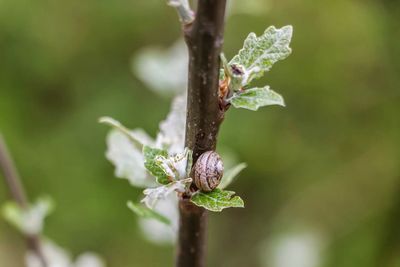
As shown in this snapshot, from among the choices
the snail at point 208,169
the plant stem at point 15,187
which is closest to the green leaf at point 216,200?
the snail at point 208,169

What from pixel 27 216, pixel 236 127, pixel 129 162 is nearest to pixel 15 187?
pixel 27 216

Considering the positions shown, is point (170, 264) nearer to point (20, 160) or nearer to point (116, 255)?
point (116, 255)

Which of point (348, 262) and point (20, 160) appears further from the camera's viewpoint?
point (20, 160)

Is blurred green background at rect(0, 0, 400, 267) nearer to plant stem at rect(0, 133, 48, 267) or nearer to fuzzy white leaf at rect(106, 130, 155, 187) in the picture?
plant stem at rect(0, 133, 48, 267)

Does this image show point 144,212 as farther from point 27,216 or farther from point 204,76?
point 27,216

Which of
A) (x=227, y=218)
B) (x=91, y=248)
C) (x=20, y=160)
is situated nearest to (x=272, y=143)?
(x=227, y=218)
